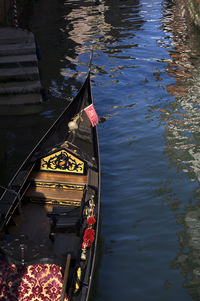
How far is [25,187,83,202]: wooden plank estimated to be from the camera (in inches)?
212

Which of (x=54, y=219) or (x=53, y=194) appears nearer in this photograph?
(x=54, y=219)

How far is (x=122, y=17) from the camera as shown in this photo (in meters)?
20.0

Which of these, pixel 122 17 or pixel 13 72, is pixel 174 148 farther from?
pixel 122 17

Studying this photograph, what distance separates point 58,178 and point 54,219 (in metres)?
1.17

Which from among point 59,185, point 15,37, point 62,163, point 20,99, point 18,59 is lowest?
point 20,99

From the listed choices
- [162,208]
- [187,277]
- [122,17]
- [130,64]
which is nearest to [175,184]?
[162,208]

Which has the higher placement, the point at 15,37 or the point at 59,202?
the point at 15,37

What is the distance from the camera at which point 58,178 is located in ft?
18.4

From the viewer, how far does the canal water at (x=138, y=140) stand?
16.5 ft

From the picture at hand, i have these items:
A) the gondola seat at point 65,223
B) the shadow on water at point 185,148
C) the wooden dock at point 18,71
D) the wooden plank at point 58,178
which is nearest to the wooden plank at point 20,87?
the wooden dock at point 18,71

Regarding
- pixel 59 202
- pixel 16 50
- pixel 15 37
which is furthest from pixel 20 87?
pixel 59 202

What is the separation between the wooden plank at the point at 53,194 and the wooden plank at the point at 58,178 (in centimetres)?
14

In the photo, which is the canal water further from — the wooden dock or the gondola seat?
the gondola seat

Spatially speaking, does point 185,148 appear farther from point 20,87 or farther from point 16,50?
point 16,50
